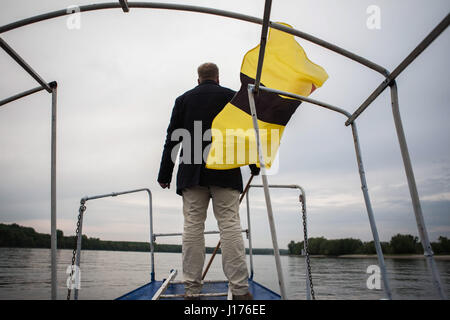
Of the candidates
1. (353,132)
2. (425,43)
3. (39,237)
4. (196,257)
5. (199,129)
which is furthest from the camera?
(39,237)

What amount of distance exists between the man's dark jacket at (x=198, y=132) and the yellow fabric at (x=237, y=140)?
0.23 metres

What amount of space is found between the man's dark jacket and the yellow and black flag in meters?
0.23

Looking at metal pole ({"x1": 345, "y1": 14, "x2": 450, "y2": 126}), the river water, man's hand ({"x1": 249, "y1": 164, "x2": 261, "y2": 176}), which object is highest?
metal pole ({"x1": 345, "y1": 14, "x2": 450, "y2": 126})

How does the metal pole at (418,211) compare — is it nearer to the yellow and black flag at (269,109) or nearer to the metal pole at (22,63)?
the yellow and black flag at (269,109)

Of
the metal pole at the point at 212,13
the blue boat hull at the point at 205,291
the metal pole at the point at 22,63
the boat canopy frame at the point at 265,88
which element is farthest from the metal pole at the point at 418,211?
the metal pole at the point at 22,63

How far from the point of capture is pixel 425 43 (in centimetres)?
88

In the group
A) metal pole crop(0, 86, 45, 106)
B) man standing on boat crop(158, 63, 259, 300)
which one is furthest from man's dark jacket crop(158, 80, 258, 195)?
metal pole crop(0, 86, 45, 106)

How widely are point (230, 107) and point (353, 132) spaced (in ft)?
2.59

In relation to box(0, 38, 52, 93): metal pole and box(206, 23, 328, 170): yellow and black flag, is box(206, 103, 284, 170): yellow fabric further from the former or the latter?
box(0, 38, 52, 93): metal pole

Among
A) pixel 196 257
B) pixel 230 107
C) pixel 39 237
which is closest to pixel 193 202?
pixel 196 257

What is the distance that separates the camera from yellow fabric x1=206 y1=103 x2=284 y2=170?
72.0 inches

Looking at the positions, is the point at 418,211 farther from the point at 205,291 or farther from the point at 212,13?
the point at 205,291
